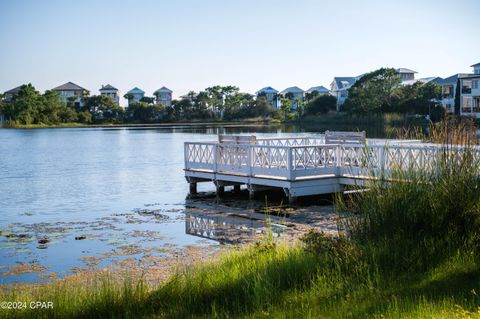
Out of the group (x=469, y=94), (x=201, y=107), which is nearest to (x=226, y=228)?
(x=469, y=94)

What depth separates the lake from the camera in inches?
442

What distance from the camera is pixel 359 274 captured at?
7.19 m

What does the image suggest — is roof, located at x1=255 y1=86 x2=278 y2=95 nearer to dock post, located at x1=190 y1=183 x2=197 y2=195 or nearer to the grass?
dock post, located at x1=190 y1=183 x2=197 y2=195

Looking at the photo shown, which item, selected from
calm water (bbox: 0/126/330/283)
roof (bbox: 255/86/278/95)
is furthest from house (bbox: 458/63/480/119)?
roof (bbox: 255/86/278/95)

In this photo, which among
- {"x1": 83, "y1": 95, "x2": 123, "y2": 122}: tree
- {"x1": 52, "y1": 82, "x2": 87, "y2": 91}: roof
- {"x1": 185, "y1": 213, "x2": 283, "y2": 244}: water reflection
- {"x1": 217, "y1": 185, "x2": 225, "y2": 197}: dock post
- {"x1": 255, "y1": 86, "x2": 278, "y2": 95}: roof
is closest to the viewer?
{"x1": 185, "y1": 213, "x2": 283, "y2": 244}: water reflection

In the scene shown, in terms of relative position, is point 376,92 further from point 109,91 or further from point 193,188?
point 109,91

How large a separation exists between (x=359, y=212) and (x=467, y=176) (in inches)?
57.6

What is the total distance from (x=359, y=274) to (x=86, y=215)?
10.6m

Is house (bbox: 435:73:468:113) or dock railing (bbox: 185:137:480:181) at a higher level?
house (bbox: 435:73:468:113)

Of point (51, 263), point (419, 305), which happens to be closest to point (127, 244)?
point (51, 263)

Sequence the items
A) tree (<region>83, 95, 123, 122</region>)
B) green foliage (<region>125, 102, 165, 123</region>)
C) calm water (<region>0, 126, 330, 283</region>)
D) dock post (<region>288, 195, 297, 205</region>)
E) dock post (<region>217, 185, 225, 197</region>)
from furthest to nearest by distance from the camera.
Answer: green foliage (<region>125, 102, 165, 123</region>) → tree (<region>83, 95, 123, 122</region>) → dock post (<region>217, 185, 225, 197</region>) → dock post (<region>288, 195, 297, 205</region>) → calm water (<region>0, 126, 330, 283</region>)

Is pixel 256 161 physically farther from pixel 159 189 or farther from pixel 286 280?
pixel 286 280

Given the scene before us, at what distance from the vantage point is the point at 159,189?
70.4 feet

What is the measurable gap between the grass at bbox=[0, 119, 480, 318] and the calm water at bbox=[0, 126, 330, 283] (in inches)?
97.2
